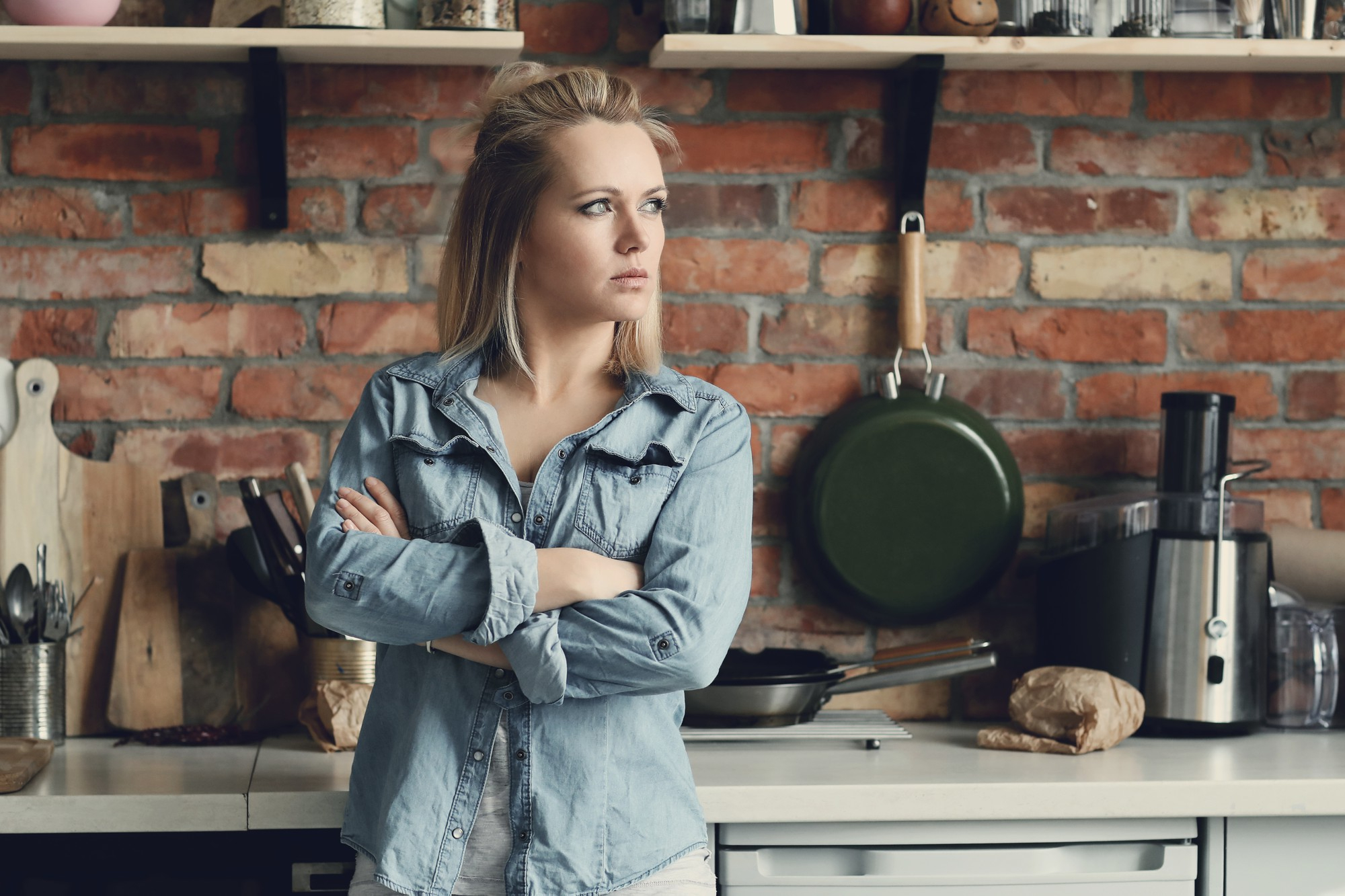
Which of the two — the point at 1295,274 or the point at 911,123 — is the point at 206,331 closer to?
the point at 911,123

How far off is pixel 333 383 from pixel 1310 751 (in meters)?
1.33

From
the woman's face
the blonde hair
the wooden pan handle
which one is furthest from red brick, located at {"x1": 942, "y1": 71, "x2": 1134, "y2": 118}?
the woman's face

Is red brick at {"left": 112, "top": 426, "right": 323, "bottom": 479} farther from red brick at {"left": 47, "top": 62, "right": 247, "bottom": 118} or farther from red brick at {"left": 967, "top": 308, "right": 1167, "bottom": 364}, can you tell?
red brick at {"left": 967, "top": 308, "right": 1167, "bottom": 364}

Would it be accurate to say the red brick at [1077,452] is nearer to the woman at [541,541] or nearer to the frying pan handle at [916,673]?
the frying pan handle at [916,673]

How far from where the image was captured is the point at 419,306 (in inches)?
70.3

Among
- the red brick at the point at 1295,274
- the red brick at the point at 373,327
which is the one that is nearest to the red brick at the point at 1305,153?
the red brick at the point at 1295,274

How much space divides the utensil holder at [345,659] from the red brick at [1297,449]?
49.2 inches

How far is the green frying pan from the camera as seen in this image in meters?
1.76

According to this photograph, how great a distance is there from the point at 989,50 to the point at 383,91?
32.1 inches

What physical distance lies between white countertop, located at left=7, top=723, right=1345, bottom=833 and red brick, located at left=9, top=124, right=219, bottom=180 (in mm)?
786

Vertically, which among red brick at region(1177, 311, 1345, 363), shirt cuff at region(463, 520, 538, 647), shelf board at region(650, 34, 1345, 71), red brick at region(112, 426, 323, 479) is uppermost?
shelf board at region(650, 34, 1345, 71)

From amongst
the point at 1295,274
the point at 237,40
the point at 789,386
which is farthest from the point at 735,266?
the point at 1295,274

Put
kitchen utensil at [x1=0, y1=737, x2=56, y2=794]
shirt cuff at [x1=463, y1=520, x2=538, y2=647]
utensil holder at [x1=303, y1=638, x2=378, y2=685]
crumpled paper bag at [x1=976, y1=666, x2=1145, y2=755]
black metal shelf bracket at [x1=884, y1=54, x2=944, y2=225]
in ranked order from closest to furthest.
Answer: shirt cuff at [x1=463, y1=520, x2=538, y2=647] < kitchen utensil at [x1=0, y1=737, x2=56, y2=794] < crumpled paper bag at [x1=976, y1=666, x2=1145, y2=755] < utensil holder at [x1=303, y1=638, x2=378, y2=685] < black metal shelf bracket at [x1=884, y1=54, x2=944, y2=225]

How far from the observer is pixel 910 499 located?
178cm
